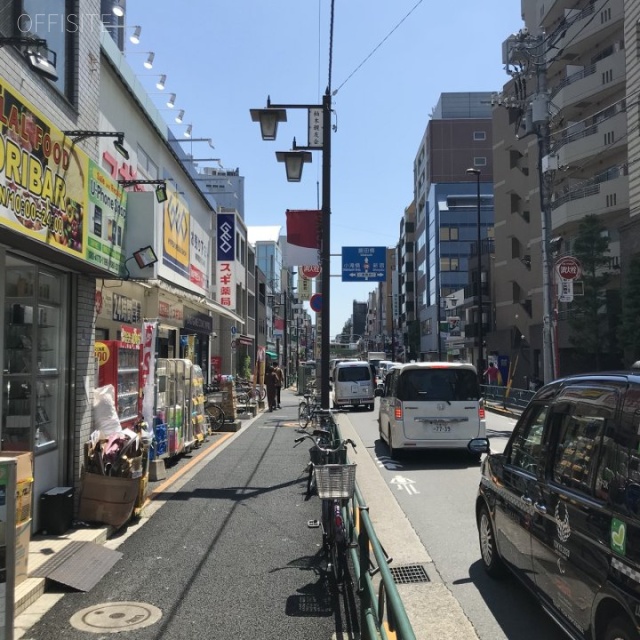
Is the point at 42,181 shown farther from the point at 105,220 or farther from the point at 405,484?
the point at 405,484

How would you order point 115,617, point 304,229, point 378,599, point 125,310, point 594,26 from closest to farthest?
point 378,599, point 115,617, point 304,229, point 125,310, point 594,26

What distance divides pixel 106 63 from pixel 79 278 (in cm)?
728

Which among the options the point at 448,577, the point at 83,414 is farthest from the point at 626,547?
the point at 83,414

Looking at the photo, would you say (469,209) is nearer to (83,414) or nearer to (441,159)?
(441,159)

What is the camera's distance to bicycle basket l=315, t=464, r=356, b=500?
17.4 feet

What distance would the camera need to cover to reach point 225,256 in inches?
1049

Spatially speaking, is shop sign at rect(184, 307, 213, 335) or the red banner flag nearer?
the red banner flag

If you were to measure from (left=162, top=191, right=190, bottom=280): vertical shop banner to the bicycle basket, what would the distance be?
8455mm

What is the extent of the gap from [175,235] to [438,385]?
683 cm

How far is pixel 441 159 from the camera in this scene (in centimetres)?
7794

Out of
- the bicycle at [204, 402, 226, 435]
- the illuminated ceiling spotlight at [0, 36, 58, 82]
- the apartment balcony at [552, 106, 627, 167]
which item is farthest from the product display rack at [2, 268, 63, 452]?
the apartment balcony at [552, 106, 627, 167]

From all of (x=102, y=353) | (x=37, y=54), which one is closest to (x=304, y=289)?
(x=102, y=353)

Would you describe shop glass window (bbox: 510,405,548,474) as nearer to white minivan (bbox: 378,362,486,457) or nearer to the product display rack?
the product display rack

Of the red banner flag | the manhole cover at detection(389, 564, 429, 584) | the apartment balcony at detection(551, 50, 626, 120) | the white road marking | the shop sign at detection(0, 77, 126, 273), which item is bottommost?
the white road marking
